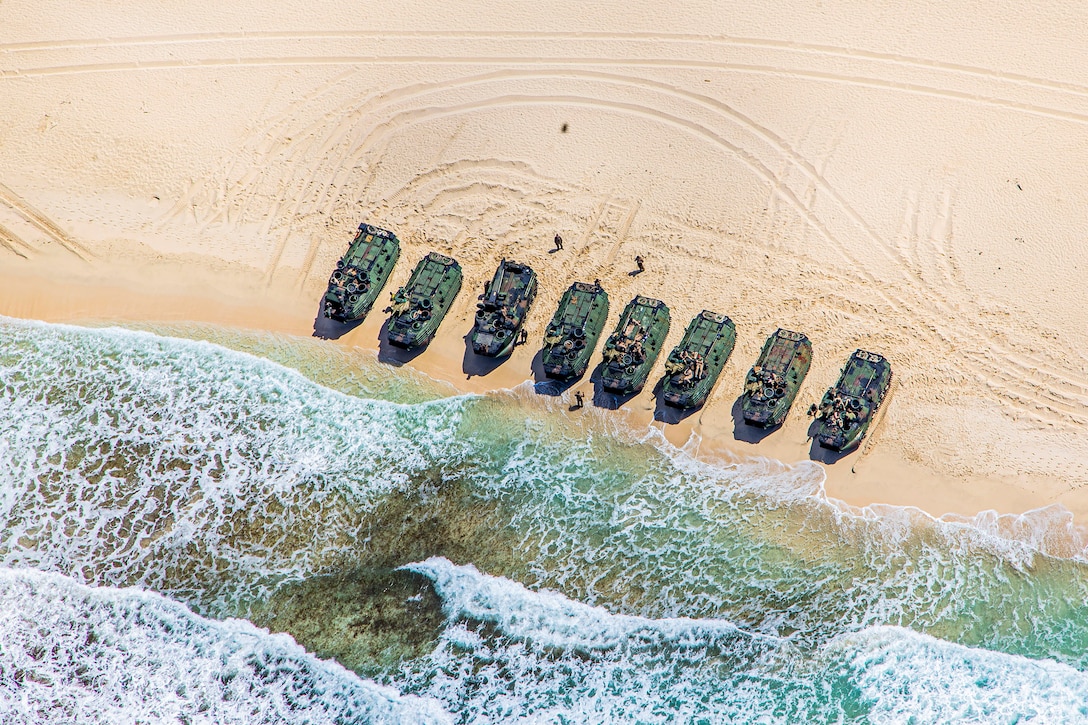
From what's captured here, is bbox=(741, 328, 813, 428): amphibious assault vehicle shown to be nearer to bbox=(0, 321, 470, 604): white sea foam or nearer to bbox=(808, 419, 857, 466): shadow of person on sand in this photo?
bbox=(808, 419, 857, 466): shadow of person on sand

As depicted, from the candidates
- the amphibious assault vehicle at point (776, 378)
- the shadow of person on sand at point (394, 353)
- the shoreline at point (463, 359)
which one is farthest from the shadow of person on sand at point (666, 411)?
the shadow of person on sand at point (394, 353)

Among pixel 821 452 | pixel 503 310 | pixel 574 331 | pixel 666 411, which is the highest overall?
pixel 574 331

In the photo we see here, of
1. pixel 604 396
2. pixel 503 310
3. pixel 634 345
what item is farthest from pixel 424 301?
pixel 634 345

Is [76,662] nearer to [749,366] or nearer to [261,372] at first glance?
[261,372]

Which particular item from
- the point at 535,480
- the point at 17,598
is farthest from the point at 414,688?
the point at 17,598

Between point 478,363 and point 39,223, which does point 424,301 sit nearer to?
point 478,363
